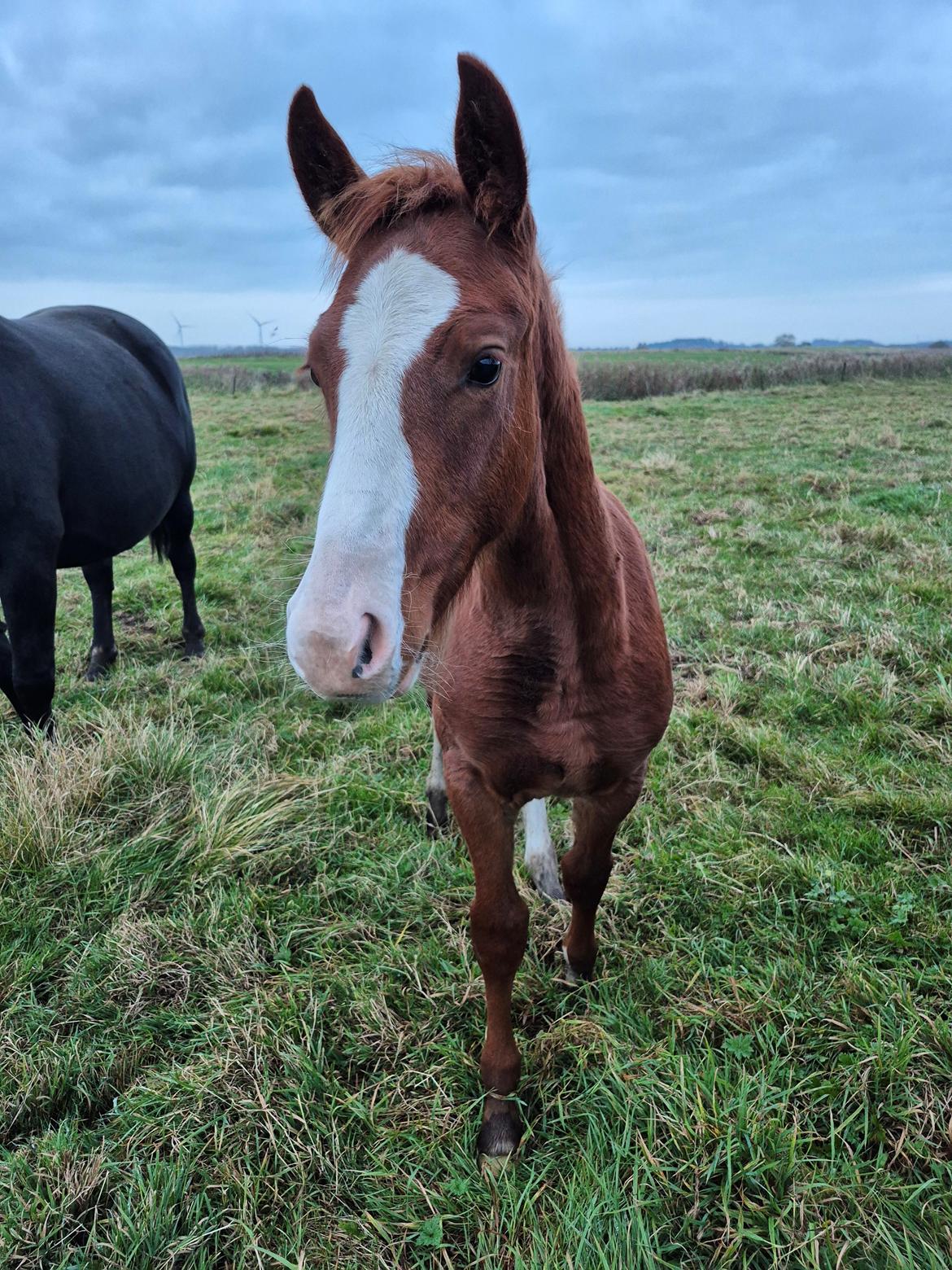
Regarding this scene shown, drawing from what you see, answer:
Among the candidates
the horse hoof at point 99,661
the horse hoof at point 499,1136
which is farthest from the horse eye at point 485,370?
the horse hoof at point 99,661

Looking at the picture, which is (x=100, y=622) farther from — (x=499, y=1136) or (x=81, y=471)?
(x=499, y=1136)

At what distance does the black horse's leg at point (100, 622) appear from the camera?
16.5 ft

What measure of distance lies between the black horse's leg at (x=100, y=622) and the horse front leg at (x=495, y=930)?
157 inches

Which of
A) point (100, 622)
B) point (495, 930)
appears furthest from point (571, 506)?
point (100, 622)

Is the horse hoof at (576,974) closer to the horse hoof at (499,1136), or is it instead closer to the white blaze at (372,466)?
the horse hoof at (499,1136)

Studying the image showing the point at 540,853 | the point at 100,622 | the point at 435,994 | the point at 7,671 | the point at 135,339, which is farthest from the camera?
the point at 135,339

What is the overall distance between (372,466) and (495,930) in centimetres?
149

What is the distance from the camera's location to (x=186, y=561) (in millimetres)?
5672

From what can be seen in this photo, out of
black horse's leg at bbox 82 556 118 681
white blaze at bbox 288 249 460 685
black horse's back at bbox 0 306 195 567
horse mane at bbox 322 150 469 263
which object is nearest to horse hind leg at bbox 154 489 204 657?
black horse's back at bbox 0 306 195 567

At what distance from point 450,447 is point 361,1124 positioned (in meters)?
1.95

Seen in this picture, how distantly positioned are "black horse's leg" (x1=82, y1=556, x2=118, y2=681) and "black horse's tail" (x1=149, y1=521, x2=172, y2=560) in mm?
547

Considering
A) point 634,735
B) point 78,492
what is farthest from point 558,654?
point 78,492

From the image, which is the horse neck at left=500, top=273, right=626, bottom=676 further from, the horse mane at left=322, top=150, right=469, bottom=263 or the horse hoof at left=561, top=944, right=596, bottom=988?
the horse hoof at left=561, top=944, right=596, bottom=988

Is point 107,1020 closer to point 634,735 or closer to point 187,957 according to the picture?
point 187,957
